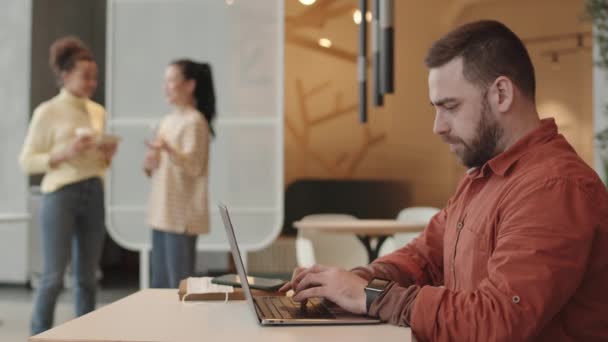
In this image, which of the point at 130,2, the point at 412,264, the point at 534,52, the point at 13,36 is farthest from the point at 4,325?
the point at 534,52

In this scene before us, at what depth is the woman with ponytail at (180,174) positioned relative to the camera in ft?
10.8

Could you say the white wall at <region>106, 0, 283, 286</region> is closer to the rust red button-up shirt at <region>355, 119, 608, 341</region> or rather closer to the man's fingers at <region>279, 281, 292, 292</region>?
the man's fingers at <region>279, 281, 292, 292</region>

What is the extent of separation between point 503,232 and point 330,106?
689 cm

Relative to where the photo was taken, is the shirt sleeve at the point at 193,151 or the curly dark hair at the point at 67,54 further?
the curly dark hair at the point at 67,54

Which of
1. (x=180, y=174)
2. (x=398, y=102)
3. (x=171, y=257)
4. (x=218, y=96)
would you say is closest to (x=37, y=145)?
(x=180, y=174)

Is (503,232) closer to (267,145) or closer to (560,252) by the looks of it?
(560,252)

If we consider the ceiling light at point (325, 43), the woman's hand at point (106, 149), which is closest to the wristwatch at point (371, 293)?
the woman's hand at point (106, 149)

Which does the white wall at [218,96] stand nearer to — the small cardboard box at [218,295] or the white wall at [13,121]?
the white wall at [13,121]

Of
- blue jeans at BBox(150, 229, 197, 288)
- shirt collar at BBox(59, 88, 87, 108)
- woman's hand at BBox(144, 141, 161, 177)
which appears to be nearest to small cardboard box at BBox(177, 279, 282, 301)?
blue jeans at BBox(150, 229, 197, 288)

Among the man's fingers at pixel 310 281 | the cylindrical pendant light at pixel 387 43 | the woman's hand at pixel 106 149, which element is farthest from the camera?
the woman's hand at pixel 106 149

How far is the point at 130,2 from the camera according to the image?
543cm

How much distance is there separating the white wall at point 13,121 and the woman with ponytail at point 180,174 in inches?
139

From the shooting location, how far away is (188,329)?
1205 mm

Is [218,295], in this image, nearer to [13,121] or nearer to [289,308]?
[289,308]
